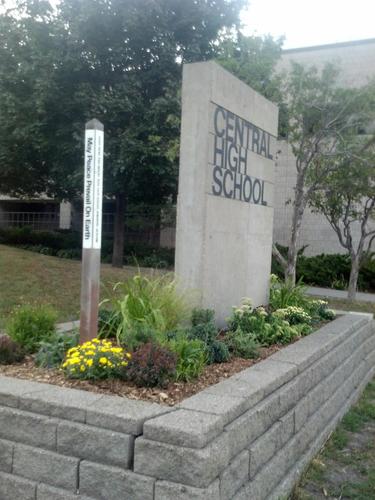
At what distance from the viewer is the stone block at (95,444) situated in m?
3.18

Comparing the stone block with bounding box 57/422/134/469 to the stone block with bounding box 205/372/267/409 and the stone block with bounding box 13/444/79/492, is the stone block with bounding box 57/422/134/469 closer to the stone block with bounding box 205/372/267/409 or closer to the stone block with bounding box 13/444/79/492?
the stone block with bounding box 13/444/79/492

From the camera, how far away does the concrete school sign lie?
20.6ft

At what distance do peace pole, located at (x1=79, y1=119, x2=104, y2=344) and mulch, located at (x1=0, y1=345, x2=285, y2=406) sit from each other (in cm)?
53

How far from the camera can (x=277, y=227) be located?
2352cm

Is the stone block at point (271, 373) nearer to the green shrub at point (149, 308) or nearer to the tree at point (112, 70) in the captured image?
the green shrub at point (149, 308)

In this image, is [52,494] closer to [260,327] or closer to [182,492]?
[182,492]

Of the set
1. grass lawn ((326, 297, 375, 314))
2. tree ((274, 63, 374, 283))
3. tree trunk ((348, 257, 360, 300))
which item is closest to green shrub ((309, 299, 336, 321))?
tree ((274, 63, 374, 283))

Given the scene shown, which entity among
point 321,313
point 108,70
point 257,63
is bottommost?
point 321,313

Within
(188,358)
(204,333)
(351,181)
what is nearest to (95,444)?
(188,358)

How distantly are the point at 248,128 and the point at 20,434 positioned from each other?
5.17 metres

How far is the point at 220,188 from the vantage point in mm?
6609

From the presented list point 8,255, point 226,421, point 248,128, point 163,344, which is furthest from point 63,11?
point 226,421

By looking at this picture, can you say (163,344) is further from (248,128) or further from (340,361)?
(248,128)

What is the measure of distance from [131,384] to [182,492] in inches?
48.0
